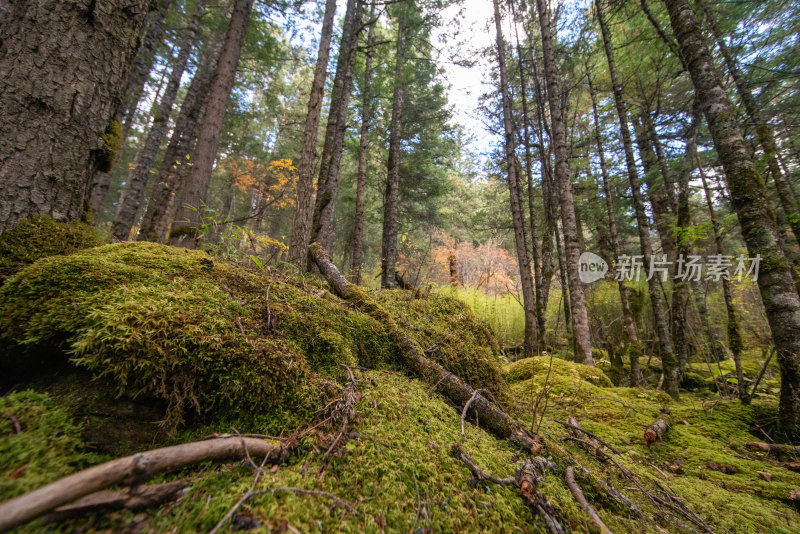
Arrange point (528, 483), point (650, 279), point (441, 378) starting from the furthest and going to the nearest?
point (650, 279), point (441, 378), point (528, 483)

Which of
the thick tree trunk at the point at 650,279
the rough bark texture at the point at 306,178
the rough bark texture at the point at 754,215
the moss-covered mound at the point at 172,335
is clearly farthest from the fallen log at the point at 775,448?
the rough bark texture at the point at 306,178

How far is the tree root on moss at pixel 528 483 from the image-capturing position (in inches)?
49.0

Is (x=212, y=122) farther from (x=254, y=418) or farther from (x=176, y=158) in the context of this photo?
(x=254, y=418)

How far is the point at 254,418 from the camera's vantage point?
50.2 inches

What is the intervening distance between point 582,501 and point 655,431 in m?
2.34

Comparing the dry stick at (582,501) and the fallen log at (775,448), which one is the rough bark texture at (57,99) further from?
the fallen log at (775,448)

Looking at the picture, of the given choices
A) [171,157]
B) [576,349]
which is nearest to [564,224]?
[576,349]

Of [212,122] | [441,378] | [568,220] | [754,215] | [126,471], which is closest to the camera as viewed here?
[126,471]

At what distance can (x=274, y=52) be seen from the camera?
9312 mm

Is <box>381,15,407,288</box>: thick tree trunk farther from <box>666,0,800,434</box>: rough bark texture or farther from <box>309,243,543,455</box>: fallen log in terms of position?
<box>666,0,800,434</box>: rough bark texture

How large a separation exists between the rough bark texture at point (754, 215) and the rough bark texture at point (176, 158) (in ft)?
31.3

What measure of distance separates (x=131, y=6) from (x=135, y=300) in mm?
2472

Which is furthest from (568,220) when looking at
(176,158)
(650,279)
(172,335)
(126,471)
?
(176,158)

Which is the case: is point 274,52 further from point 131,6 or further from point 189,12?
point 131,6
